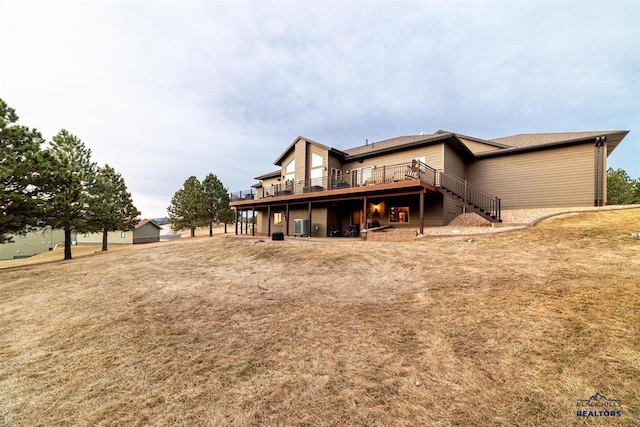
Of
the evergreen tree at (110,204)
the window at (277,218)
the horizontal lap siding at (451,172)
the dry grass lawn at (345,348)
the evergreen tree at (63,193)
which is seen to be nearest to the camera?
the dry grass lawn at (345,348)

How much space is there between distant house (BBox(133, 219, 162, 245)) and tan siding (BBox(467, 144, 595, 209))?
4627cm

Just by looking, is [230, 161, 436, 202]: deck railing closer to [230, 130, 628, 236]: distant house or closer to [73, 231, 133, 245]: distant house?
[230, 130, 628, 236]: distant house

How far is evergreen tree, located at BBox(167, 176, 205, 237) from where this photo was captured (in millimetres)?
36812

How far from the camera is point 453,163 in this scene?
53.5ft

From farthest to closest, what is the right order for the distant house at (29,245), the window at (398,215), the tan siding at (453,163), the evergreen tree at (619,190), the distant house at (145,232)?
the distant house at (145,232) < the distant house at (29,245) < the evergreen tree at (619,190) < the window at (398,215) < the tan siding at (453,163)

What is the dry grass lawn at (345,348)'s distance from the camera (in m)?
2.58

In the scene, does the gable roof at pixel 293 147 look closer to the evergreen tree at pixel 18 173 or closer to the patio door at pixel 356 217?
the patio door at pixel 356 217

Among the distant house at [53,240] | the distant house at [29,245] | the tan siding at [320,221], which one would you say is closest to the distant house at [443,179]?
the tan siding at [320,221]

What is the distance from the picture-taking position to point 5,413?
9.20ft

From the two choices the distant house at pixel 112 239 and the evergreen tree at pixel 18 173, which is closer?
the evergreen tree at pixel 18 173

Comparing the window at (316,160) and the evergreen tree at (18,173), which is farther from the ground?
the window at (316,160)

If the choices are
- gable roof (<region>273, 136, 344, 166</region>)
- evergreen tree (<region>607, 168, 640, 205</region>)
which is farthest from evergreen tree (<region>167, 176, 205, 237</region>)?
evergreen tree (<region>607, 168, 640, 205</region>)

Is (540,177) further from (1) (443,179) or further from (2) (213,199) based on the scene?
(2) (213,199)

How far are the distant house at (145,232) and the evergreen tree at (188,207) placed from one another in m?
4.08
